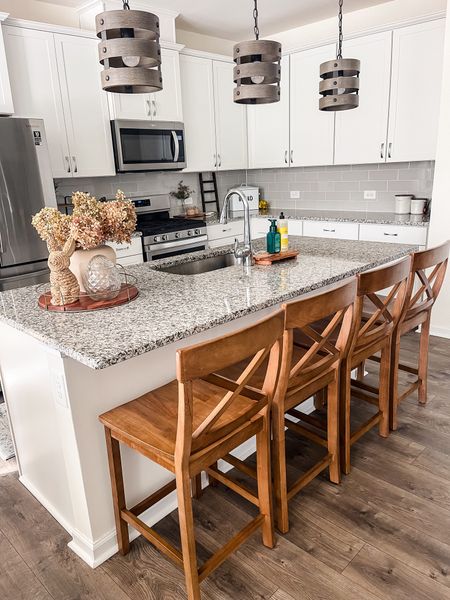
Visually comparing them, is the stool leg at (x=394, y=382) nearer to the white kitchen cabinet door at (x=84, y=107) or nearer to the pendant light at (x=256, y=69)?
the pendant light at (x=256, y=69)

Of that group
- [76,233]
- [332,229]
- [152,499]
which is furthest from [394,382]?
[332,229]

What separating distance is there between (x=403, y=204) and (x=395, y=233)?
1.38 ft

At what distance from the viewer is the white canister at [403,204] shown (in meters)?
4.24

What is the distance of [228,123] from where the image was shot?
4.96 meters

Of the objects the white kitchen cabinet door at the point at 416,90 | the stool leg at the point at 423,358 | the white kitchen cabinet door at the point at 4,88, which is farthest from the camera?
the white kitchen cabinet door at the point at 416,90

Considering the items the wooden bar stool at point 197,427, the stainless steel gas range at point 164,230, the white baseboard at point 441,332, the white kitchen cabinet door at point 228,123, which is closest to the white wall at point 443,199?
the white baseboard at point 441,332

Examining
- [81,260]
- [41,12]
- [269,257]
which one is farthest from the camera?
[41,12]

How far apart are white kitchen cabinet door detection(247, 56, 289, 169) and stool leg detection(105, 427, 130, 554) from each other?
3.99 m

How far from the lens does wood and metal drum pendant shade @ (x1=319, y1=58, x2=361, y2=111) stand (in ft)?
7.86

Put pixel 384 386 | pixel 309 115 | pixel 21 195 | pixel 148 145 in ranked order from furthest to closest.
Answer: pixel 309 115, pixel 148 145, pixel 21 195, pixel 384 386

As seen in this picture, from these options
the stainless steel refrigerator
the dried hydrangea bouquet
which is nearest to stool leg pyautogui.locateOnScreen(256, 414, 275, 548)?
the dried hydrangea bouquet

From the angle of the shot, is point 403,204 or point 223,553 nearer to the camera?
point 223,553

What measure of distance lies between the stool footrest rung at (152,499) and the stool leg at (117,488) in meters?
0.05

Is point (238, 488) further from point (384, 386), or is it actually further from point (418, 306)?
point (418, 306)
